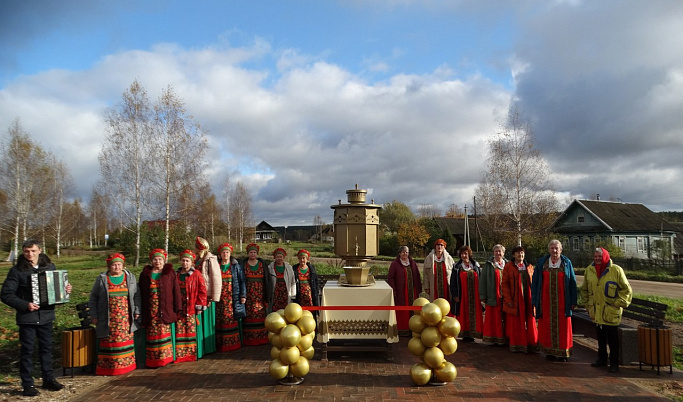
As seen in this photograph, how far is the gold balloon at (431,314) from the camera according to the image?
5.09 metres

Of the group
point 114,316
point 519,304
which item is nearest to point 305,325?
point 114,316

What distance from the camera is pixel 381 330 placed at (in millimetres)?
6266

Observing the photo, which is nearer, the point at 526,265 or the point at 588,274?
the point at 588,274

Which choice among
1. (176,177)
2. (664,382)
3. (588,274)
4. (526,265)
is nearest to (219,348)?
(526,265)

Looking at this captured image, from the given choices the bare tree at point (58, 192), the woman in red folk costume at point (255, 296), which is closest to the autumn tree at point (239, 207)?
the bare tree at point (58, 192)

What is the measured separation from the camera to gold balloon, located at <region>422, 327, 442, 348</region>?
5070mm

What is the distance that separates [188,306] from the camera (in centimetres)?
604

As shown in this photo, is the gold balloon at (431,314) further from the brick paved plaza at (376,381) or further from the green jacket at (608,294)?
the green jacket at (608,294)

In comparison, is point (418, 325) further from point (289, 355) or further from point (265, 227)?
point (265, 227)

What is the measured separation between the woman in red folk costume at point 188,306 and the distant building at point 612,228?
92.6 ft

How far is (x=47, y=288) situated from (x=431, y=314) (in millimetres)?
4391

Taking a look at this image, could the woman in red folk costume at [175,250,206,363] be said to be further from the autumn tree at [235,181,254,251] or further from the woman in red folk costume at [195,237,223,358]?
the autumn tree at [235,181,254,251]

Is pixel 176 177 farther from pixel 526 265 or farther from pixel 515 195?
pixel 526 265

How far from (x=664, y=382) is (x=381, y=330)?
11.5 ft
